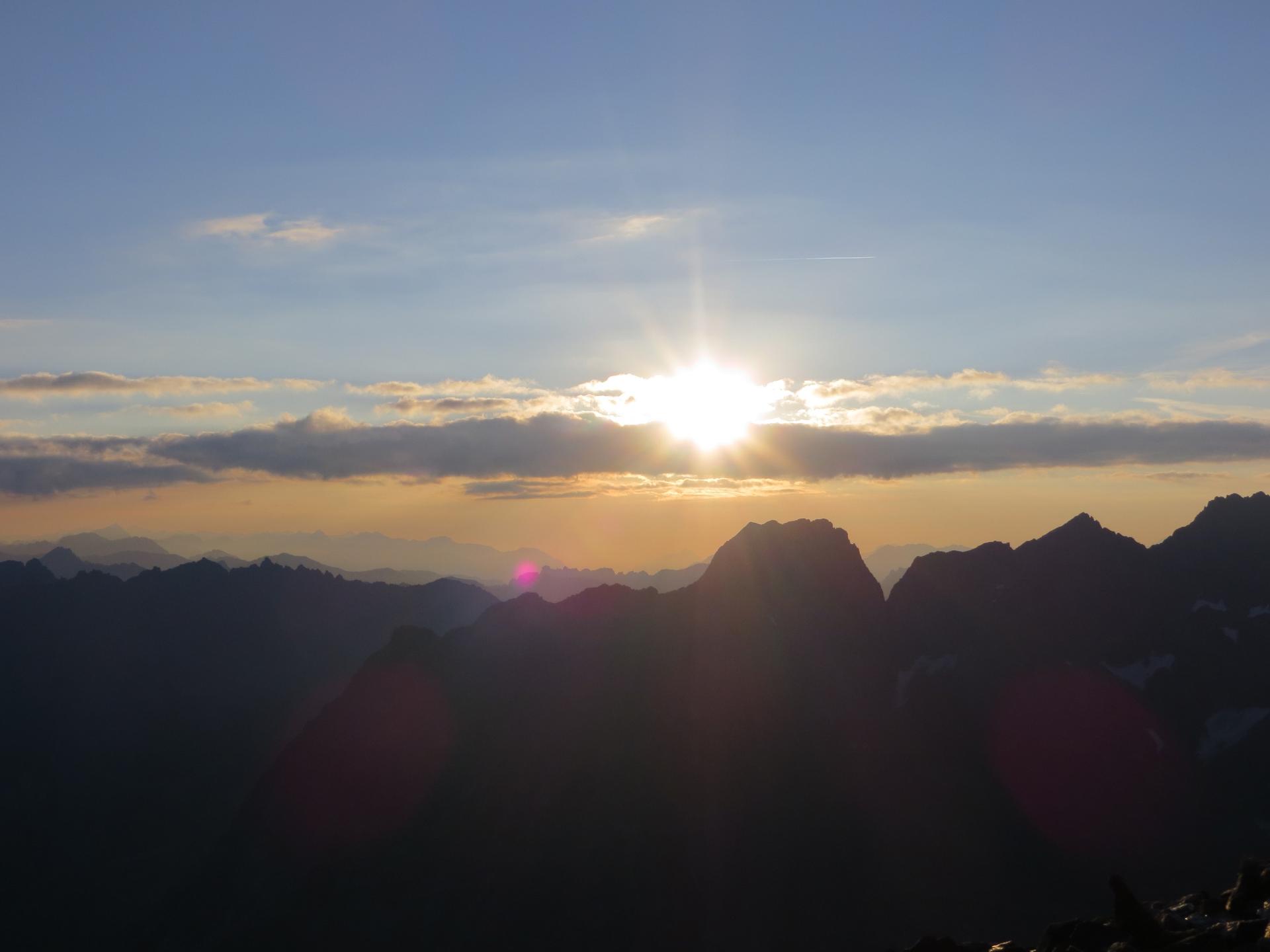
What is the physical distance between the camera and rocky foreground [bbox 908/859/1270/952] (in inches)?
1481

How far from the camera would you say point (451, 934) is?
17962 centimetres

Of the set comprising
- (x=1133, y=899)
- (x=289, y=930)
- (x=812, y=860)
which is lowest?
(x=289, y=930)

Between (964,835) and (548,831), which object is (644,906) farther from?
(964,835)

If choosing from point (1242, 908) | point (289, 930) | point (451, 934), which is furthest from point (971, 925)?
point (1242, 908)

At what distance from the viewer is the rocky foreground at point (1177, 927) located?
37.6 metres

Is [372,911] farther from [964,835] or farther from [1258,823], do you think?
[1258,823]

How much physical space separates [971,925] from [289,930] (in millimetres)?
125946

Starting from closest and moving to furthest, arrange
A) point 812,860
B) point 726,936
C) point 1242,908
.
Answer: point 1242,908, point 726,936, point 812,860

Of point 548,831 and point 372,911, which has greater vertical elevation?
point 548,831

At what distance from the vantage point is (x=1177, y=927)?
44219 mm

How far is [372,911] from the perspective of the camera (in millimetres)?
189500

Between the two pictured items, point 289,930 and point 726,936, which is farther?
point 289,930

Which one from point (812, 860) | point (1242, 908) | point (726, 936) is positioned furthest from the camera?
point (812, 860)

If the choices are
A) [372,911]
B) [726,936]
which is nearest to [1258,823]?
[726,936]
